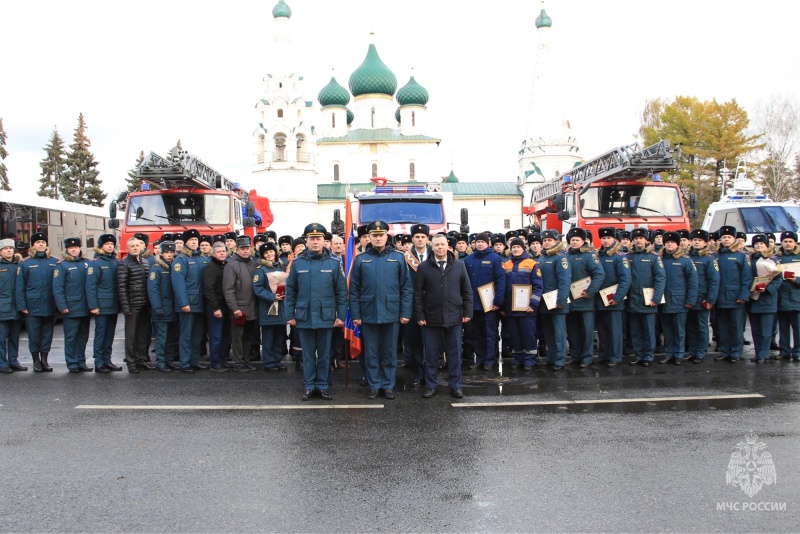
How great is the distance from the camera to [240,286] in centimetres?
1010

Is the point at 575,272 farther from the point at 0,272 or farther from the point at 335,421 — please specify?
the point at 0,272

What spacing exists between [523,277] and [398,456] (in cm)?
485

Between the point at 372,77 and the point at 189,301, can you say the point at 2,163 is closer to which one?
the point at 372,77

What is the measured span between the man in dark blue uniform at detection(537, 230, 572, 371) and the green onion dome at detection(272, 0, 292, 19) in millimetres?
53765

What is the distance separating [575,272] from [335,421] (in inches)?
192

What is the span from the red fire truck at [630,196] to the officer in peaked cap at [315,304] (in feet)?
27.2

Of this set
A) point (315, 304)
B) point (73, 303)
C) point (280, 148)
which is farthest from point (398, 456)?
point (280, 148)

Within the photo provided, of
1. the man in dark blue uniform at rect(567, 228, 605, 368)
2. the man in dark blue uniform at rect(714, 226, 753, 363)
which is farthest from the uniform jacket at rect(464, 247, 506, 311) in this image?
the man in dark blue uniform at rect(714, 226, 753, 363)

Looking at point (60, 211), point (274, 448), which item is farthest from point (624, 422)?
point (60, 211)

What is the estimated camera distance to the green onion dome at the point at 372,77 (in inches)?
2709

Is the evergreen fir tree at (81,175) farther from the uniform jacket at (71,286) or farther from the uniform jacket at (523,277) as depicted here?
the uniform jacket at (523,277)

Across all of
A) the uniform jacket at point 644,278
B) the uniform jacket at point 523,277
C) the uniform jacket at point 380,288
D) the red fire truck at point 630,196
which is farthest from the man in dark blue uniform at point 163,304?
the red fire truck at point 630,196

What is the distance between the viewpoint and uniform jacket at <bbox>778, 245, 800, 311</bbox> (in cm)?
1055

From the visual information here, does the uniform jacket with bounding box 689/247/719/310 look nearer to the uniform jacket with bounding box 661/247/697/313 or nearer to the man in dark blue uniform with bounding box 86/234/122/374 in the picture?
the uniform jacket with bounding box 661/247/697/313
